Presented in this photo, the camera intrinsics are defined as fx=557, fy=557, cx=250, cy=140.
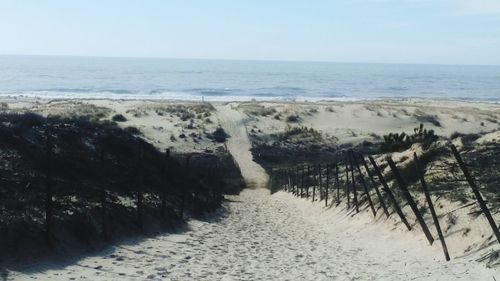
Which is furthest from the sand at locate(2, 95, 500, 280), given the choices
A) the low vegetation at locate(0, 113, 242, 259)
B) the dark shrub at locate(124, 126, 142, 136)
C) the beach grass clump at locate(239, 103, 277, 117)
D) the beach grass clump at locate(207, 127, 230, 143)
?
the beach grass clump at locate(239, 103, 277, 117)

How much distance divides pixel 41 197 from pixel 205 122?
44118 millimetres

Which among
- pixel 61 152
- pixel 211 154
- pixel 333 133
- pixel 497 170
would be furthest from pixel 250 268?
pixel 333 133

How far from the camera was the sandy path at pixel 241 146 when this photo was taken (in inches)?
1551

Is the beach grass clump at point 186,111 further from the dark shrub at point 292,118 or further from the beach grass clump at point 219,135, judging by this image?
the dark shrub at point 292,118

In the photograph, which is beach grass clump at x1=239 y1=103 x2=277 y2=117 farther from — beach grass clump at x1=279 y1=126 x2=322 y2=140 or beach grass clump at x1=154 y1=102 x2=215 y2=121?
beach grass clump at x1=279 y1=126 x2=322 y2=140

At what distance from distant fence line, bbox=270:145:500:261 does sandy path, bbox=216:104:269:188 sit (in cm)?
135

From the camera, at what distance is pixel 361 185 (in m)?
21.1

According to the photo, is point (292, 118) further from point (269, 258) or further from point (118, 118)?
point (269, 258)

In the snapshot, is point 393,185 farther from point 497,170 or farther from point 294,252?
point 294,252

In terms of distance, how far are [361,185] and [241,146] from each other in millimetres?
27555

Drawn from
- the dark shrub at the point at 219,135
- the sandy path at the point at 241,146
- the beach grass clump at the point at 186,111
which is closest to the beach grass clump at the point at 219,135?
the dark shrub at the point at 219,135

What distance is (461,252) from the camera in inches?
402

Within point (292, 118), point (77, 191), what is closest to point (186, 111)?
point (292, 118)

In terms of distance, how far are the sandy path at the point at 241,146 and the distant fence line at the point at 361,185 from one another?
1348 millimetres
